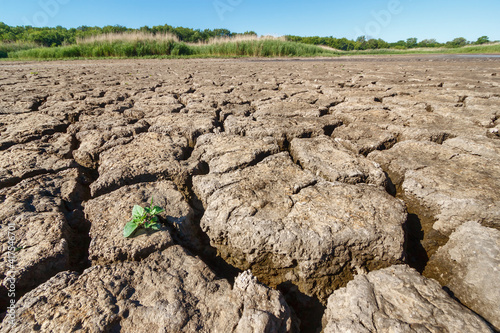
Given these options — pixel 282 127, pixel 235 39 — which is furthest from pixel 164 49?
pixel 282 127

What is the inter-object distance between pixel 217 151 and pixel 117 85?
3165mm

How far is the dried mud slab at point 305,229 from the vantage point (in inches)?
37.3

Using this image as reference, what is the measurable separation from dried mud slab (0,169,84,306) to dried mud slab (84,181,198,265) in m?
0.11

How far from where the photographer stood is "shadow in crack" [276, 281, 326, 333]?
0.85 meters

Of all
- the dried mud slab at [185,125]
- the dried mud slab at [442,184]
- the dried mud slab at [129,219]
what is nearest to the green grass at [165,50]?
the dried mud slab at [185,125]

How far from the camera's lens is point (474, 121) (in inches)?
81.7

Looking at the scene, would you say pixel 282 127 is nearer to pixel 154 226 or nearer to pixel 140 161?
pixel 140 161

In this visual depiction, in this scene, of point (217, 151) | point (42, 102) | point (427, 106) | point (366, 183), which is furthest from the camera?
point (42, 102)

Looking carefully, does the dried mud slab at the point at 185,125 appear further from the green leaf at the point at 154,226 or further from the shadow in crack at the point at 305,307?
the shadow in crack at the point at 305,307

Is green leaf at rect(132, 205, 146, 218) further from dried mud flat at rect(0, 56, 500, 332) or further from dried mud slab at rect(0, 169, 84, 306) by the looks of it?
dried mud slab at rect(0, 169, 84, 306)

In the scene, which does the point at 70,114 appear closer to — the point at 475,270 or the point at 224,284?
the point at 224,284

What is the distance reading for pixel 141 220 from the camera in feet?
3.31

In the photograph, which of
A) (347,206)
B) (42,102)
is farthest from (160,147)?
(42,102)

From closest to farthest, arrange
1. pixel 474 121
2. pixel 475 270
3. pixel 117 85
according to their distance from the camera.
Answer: pixel 475 270, pixel 474 121, pixel 117 85
